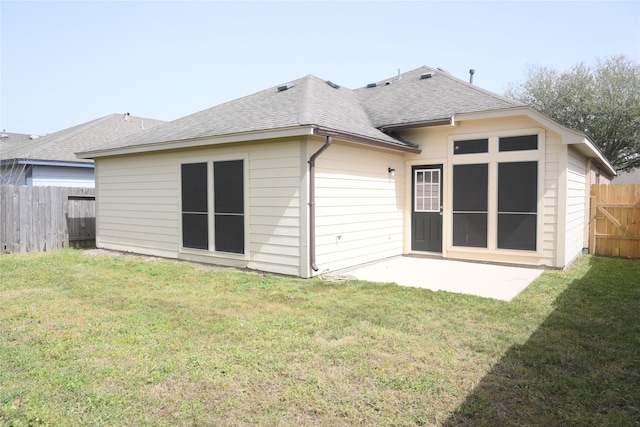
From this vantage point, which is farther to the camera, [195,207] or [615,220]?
[615,220]

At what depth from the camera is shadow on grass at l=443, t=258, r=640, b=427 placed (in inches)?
108

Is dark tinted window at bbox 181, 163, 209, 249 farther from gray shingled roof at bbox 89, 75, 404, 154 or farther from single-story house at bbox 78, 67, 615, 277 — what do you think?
gray shingled roof at bbox 89, 75, 404, 154

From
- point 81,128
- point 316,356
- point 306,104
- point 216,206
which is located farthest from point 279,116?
point 81,128

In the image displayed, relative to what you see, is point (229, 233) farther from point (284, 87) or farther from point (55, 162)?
point (55, 162)

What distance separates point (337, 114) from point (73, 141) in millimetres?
12090

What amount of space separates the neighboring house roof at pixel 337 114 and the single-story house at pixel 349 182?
0.05 metres

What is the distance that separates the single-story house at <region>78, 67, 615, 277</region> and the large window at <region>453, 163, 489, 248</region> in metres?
0.03

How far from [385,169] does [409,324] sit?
4905 mm

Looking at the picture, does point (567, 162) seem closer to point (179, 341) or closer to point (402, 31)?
point (402, 31)

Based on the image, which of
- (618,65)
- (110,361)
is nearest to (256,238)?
(110,361)

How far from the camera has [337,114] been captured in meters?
8.57

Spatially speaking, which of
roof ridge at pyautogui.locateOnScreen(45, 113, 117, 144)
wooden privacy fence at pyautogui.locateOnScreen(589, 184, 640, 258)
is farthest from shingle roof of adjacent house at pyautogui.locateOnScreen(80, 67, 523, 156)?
roof ridge at pyautogui.locateOnScreen(45, 113, 117, 144)

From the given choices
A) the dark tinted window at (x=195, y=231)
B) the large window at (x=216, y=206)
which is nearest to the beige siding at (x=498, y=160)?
the large window at (x=216, y=206)

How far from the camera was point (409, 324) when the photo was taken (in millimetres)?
4684
